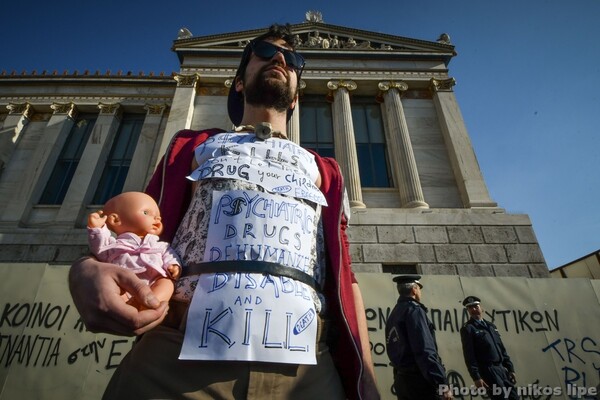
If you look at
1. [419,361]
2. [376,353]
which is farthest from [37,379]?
[419,361]

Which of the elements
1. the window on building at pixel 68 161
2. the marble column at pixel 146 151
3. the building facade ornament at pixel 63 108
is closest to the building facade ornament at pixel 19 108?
the building facade ornament at pixel 63 108

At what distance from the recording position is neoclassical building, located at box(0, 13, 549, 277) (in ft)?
28.3

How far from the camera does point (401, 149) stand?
10.7 meters

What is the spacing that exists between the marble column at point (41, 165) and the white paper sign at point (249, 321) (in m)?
13.4

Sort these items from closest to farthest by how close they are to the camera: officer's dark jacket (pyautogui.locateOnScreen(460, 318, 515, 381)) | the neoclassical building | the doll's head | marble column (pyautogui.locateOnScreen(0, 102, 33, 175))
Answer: the doll's head → officer's dark jacket (pyautogui.locateOnScreen(460, 318, 515, 381)) → the neoclassical building → marble column (pyautogui.locateOnScreen(0, 102, 33, 175))

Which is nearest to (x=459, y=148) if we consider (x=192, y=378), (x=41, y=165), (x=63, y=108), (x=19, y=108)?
(x=192, y=378)

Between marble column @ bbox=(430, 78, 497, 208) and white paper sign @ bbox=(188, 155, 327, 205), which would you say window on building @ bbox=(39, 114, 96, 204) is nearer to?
white paper sign @ bbox=(188, 155, 327, 205)

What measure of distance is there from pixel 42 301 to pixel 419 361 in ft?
23.9

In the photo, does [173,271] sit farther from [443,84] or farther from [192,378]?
[443,84]

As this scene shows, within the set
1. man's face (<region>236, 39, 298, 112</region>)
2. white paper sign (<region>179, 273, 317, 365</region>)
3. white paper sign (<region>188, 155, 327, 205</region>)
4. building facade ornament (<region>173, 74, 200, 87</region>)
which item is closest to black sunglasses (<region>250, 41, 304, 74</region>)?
man's face (<region>236, 39, 298, 112</region>)

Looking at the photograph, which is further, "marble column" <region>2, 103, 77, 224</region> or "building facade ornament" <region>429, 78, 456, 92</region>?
"building facade ornament" <region>429, 78, 456, 92</region>

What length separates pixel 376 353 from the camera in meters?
6.16

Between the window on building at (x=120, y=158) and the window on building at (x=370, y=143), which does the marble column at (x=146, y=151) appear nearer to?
the window on building at (x=120, y=158)

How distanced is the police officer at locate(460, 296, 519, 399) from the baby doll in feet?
16.2
